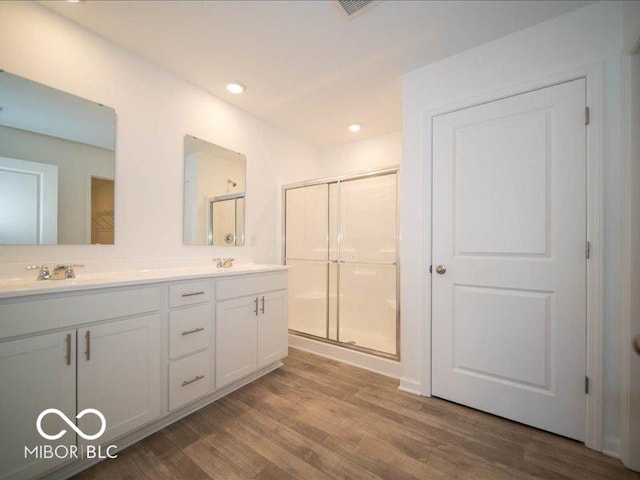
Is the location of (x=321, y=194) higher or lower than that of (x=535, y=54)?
lower

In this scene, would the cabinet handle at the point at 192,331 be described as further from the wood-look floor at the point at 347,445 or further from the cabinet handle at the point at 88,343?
the wood-look floor at the point at 347,445

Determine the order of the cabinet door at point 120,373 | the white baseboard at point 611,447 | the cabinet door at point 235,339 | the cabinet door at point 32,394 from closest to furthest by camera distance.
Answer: the cabinet door at point 32,394 → the cabinet door at point 120,373 → the white baseboard at point 611,447 → the cabinet door at point 235,339

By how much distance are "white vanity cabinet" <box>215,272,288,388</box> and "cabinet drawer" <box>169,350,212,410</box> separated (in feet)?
0.29

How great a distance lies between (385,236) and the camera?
2.67 metres

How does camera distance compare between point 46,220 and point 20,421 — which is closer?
point 20,421

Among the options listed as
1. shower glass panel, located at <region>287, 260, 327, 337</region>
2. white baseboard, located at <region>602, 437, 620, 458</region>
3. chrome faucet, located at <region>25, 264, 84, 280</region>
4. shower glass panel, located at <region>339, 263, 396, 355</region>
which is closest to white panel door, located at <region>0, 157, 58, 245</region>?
chrome faucet, located at <region>25, 264, 84, 280</region>

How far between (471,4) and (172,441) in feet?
9.78

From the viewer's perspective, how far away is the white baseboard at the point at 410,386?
1.97 meters

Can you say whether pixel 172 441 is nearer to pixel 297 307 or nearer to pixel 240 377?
pixel 240 377

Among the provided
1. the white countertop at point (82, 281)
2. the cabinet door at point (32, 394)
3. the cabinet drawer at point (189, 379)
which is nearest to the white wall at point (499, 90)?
the white countertop at point (82, 281)

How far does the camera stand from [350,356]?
250 centimetres

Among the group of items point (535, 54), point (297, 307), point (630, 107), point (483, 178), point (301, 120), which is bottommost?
point (297, 307)

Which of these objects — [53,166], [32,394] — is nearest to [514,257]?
[32,394]

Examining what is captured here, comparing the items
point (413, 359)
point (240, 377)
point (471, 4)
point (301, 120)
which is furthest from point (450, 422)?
point (301, 120)
